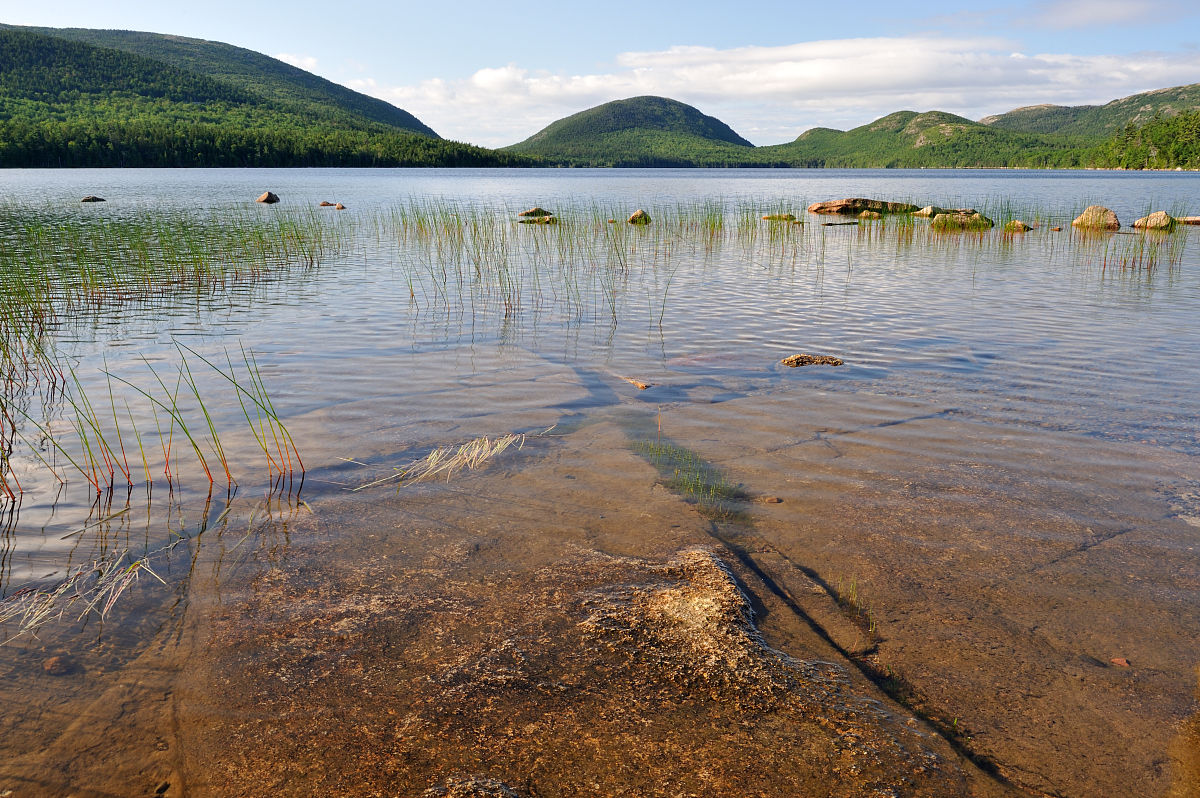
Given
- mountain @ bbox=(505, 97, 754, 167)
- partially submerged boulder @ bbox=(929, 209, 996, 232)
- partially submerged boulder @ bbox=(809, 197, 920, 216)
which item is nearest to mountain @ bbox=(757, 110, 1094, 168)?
mountain @ bbox=(505, 97, 754, 167)

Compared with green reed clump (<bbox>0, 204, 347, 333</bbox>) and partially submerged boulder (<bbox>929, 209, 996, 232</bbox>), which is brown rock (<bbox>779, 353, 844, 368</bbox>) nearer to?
green reed clump (<bbox>0, 204, 347, 333</bbox>)

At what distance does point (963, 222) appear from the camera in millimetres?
21266

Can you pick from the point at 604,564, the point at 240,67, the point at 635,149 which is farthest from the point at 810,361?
the point at 240,67

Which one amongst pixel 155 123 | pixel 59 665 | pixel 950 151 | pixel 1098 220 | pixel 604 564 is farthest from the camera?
pixel 950 151

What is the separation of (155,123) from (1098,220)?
9562cm

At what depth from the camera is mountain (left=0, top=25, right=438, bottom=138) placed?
479 feet

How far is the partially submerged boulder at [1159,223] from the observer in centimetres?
1922

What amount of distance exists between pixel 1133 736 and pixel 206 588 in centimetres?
367

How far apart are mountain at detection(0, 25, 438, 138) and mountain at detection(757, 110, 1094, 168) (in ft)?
345

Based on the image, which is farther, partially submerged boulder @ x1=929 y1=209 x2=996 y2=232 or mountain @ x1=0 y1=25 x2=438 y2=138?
mountain @ x1=0 y1=25 x2=438 y2=138

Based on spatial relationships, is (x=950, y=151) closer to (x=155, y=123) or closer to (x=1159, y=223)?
(x=155, y=123)

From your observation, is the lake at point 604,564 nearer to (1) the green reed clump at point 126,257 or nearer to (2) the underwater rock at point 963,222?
(1) the green reed clump at point 126,257

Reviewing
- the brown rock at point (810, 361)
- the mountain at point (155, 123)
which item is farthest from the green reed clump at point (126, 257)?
the mountain at point (155, 123)

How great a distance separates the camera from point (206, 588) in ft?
10.3
